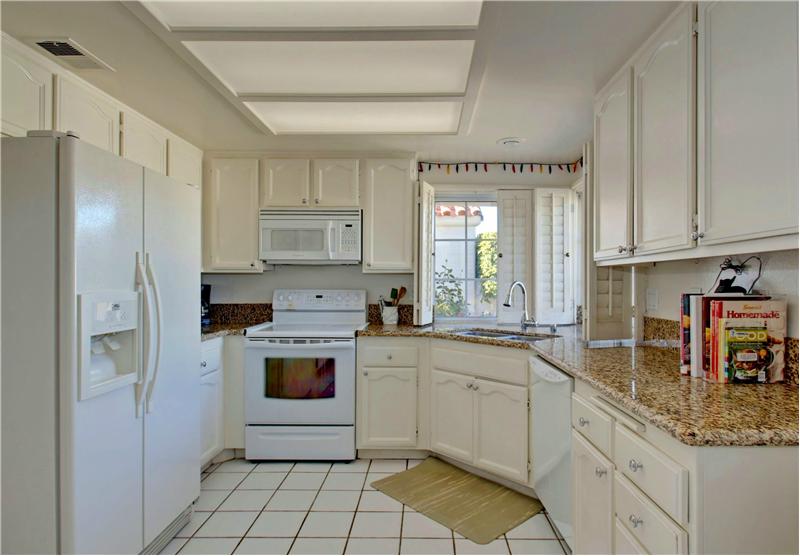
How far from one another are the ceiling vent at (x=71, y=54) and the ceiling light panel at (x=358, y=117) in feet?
2.24

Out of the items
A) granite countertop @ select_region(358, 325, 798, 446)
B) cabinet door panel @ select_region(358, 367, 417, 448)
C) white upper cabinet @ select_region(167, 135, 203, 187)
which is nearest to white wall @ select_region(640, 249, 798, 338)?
granite countertop @ select_region(358, 325, 798, 446)

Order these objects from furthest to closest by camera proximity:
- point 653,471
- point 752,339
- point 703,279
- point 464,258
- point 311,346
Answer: point 464,258
point 311,346
point 703,279
point 752,339
point 653,471

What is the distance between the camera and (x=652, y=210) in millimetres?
1744

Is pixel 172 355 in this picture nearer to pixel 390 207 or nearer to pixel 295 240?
pixel 295 240

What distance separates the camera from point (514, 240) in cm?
354

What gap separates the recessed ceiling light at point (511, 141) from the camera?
9.59 feet

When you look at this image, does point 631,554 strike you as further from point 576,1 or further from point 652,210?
point 576,1

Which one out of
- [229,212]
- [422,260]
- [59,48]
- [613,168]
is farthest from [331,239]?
[613,168]

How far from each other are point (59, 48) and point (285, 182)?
5.30ft

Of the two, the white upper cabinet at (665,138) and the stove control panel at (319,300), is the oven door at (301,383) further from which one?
the white upper cabinet at (665,138)

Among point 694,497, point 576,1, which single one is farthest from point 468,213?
point 694,497

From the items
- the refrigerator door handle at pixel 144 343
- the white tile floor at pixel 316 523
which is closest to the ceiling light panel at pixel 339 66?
the refrigerator door handle at pixel 144 343

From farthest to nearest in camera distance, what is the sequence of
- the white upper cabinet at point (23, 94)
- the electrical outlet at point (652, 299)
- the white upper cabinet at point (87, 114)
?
1. the electrical outlet at point (652, 299)
2. the white upper cabinet at point (87, 114)
3. the white upper cabinet at point (23, 94)

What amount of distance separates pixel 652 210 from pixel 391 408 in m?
1.97
